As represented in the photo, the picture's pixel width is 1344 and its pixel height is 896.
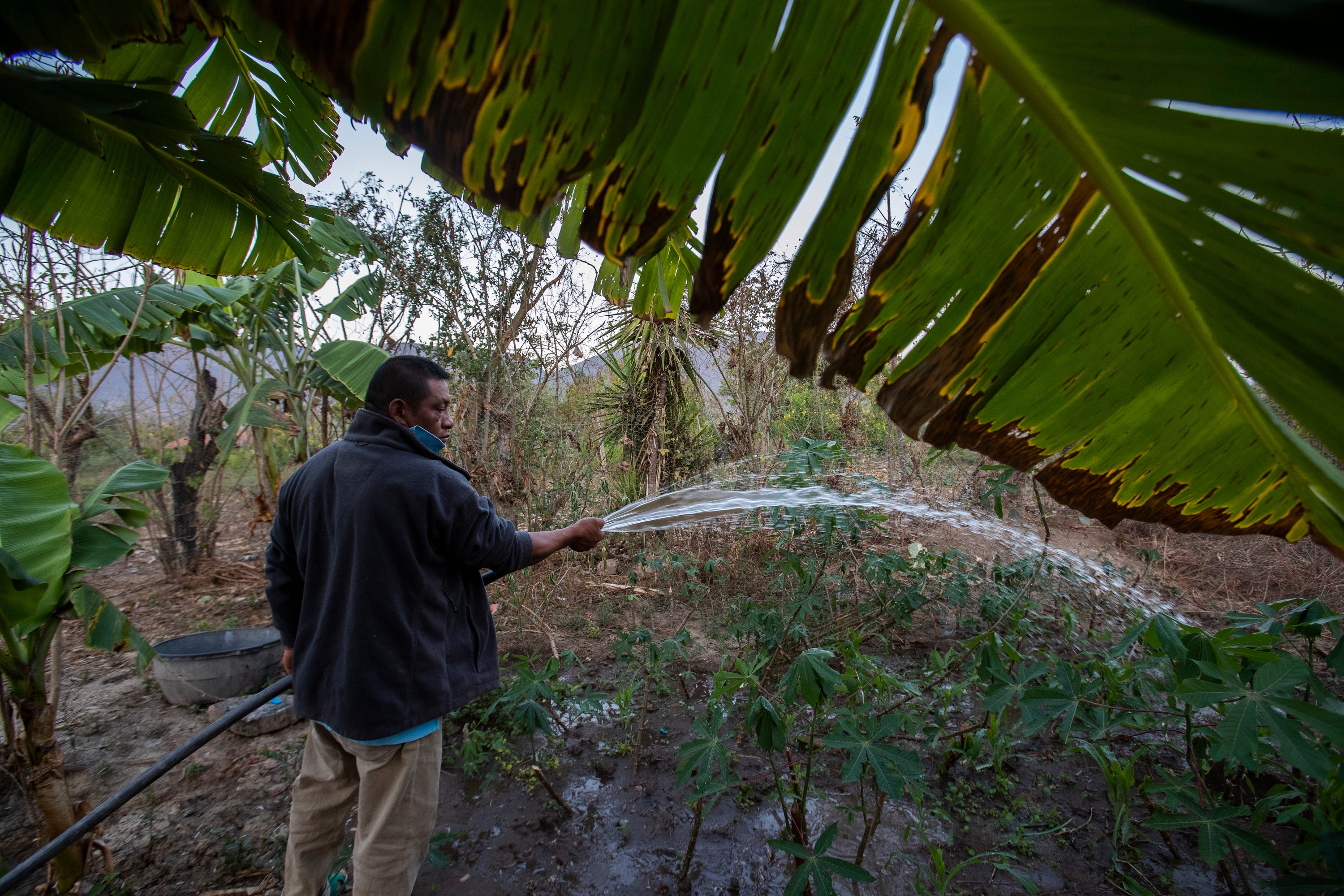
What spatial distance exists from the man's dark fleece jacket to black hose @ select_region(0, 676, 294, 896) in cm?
33

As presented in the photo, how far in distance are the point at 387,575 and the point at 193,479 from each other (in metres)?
6.71

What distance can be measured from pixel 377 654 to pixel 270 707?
280 cm

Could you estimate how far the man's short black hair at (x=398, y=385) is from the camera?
2.03 metres

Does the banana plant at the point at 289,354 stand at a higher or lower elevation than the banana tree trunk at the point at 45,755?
higher

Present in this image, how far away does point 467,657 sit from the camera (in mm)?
2014

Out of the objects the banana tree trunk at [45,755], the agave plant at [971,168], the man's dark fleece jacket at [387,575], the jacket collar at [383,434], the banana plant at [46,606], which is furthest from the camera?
the banana tree trunk at [45,755]

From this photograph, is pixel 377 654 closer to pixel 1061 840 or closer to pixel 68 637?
pixel 1061 840

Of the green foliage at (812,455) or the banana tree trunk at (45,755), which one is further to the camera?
the green foliage at (812,455)

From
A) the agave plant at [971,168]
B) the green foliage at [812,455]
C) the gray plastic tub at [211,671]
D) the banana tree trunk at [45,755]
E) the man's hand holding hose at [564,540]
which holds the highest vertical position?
the agave plant at [971,168]

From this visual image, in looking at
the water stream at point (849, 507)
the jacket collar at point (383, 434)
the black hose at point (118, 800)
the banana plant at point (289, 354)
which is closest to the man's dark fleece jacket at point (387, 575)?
the jacket collar at point (383, 434)

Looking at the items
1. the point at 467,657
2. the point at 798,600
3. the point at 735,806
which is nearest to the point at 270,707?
the point at 467,657

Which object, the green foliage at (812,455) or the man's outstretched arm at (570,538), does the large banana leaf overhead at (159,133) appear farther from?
the green foliage at (812,455)

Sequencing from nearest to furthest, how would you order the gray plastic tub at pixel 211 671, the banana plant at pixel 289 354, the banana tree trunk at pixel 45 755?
the banana tree trunk at pixel 45 755
the gray plastic tub at pixel 211 671
the banana plant at pixel 289 354

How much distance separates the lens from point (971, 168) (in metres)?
0.91
